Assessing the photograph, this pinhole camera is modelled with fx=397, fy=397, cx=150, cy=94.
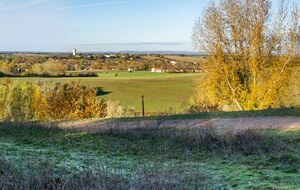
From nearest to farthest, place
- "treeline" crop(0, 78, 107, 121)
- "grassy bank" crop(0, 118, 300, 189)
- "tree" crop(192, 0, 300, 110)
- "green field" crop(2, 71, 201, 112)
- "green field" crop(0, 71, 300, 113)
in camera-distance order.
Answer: "grassy bank" crop(0, 118, 300, 189) → "tree" crop(192, 0, 300, 110) → "treeline" crop(0, 78, 107, 121) → "green field" crop(0, 71, 300, 113) → "green field" crop(2, 71, 201, 112)

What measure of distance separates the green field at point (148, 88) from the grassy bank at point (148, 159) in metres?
41.9

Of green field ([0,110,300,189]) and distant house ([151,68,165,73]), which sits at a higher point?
green field ([0,110,300,189])

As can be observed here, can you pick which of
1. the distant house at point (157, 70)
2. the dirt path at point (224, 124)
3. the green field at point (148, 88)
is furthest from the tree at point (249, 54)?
the distant house at point (157, 70)

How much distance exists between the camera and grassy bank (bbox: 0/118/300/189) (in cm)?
634

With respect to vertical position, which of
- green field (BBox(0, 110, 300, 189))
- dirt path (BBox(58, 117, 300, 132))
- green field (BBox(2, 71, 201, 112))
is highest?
green field (BBox(0, 110, 300, 189))

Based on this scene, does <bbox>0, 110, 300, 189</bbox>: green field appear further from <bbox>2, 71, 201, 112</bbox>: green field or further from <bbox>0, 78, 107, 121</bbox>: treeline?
<bbox>2, 71, 201, 112</bbox>: green field

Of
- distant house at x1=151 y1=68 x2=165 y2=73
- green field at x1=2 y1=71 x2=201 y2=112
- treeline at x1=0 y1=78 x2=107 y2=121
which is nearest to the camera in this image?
treeline at x1=0 y1=78 x2=107 y2=121

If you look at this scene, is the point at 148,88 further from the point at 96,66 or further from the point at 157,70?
the point at 96,66

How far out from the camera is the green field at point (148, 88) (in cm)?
6283

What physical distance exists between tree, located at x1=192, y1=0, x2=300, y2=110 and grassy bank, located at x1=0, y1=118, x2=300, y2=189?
593 inches

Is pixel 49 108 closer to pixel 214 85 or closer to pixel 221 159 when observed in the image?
pixel 214 85

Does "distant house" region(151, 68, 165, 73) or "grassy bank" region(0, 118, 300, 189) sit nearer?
"grassy bank" region(0, 118, 300, 189)

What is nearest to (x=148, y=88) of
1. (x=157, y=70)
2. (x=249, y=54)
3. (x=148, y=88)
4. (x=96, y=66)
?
(x=148, y=88)

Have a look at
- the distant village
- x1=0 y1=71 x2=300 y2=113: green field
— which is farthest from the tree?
the distant village
